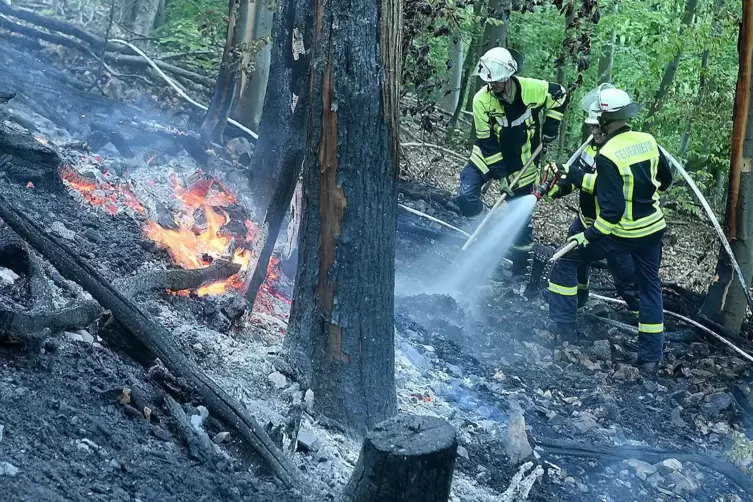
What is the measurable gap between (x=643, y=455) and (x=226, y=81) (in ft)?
19.7

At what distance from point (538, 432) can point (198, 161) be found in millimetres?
4701

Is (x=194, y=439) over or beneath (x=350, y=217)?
beneath

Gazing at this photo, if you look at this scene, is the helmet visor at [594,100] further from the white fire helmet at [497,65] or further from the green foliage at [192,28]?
the green foliage at [192,28]

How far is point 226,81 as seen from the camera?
8.62 meters

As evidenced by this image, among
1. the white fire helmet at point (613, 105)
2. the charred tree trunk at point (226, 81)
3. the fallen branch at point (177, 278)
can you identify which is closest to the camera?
the fallen branch at point (177, 278)

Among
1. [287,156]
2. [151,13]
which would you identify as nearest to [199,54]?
[151,13]

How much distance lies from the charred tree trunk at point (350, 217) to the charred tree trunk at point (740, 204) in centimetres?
446

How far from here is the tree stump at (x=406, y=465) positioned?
264 cm

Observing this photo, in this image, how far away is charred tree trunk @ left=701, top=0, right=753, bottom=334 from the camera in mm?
7064

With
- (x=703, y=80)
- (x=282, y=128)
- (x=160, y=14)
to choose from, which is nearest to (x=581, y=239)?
(x=282, y=128)

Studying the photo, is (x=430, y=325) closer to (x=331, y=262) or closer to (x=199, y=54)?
(x=331, y=262)

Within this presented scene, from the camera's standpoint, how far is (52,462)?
9.46 ft

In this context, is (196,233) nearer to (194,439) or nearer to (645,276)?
(194,439)

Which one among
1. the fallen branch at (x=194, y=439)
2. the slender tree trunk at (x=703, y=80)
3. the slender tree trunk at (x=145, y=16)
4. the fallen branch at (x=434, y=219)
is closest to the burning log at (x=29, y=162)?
the fallen branch at (x=194, y=439)
